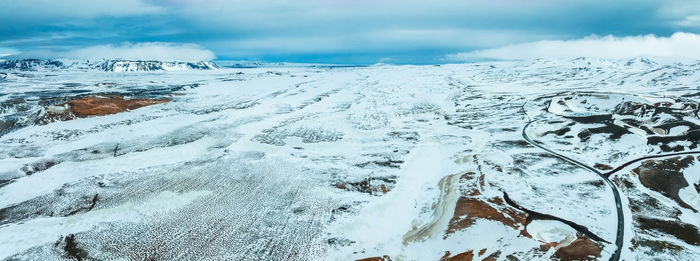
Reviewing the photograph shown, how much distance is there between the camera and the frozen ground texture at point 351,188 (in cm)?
1902

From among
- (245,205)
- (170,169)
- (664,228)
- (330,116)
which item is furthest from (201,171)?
(664,228)

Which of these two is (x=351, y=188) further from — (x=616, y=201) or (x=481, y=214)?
(x=616, y=201)

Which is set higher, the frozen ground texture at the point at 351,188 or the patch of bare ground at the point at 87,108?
the patch of bare ground at the point at 87,108

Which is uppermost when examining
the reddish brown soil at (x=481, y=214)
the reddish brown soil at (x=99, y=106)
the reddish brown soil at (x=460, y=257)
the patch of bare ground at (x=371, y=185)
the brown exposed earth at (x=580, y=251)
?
the reddish brown soil at (x=99, y=106)

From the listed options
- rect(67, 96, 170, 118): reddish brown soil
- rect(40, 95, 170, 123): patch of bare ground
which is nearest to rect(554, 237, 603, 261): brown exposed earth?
rect(40, 95, 170, 123): patch of bare ground

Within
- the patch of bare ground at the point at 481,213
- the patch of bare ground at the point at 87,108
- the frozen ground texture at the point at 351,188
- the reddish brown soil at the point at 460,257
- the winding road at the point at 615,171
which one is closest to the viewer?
the reddish brown soil at the point at 460,257

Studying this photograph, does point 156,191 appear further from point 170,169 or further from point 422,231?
point 422,231

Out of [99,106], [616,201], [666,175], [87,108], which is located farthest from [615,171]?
[99,106]

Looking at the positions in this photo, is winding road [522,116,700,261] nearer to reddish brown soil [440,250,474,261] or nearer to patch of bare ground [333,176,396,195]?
reddish brown soil [440,250,474,261]

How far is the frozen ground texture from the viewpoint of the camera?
1902 cm

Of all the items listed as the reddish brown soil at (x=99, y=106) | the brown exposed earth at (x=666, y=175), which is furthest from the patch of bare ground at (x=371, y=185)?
the reddish brown soil at (x=99, y=106)

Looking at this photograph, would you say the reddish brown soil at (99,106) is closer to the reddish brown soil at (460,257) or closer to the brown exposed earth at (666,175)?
the reddish brown soil at (460,257)

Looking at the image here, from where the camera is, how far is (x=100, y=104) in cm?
5962

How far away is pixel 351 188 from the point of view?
88.9 feet
